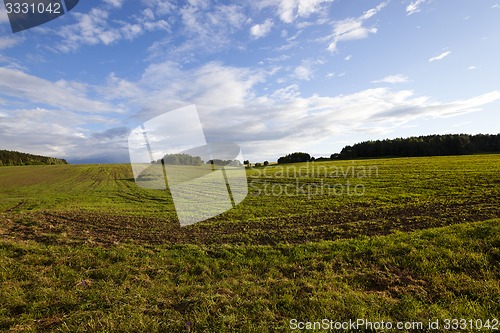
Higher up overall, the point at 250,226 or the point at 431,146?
the point at 431,146

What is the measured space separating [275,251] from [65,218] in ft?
51.2

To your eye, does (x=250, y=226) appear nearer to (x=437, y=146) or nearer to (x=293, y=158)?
(x=293, y=158)

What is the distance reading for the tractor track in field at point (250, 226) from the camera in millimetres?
12117

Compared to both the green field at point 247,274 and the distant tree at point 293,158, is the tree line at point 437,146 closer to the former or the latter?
the distant tree at point 293,158

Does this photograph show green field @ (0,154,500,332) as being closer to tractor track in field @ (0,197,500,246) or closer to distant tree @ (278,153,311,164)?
tractor track in field @ (0,197,500,246)

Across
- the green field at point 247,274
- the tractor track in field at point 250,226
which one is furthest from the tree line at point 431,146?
the green field at point 247,274

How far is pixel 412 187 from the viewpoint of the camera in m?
26.3

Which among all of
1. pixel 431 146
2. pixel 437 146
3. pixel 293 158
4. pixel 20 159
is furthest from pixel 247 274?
pixel 20 159

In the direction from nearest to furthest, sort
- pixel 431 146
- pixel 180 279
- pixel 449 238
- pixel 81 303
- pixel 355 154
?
pixel 81 303, pixel 180 279, pixel 449 238, pixel 431 146, pixel 355 154

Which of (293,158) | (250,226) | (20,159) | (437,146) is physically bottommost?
(250,226)

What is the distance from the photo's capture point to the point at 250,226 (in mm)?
14680

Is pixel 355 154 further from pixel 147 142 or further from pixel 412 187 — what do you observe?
pixel 147 142

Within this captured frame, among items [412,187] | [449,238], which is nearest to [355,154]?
[412,187]

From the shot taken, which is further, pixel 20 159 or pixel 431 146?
pixel 20 159
